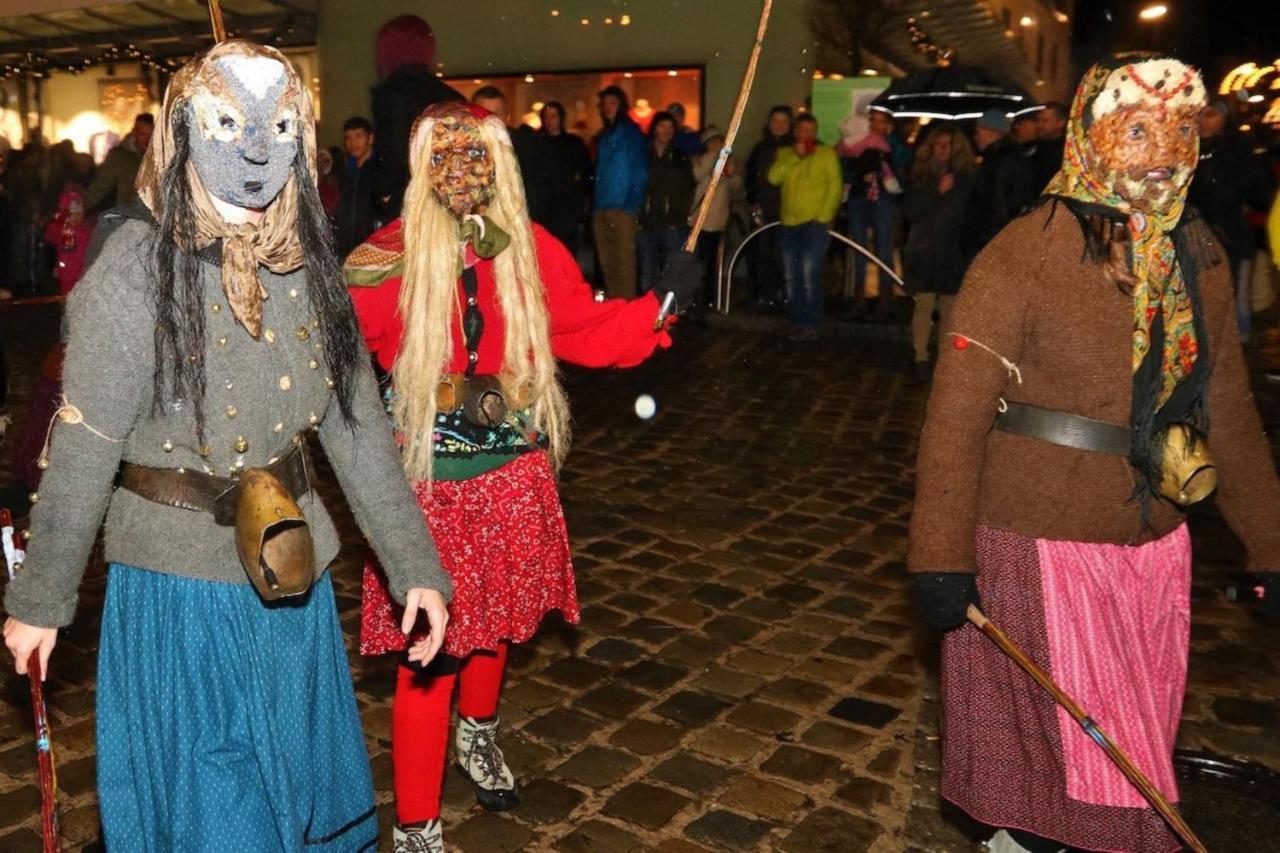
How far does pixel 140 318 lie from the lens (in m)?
2.30

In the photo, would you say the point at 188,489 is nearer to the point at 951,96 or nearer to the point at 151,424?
the point at 151,424

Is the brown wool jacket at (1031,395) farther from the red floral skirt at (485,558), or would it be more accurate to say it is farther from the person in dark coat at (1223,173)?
the person in dark coat at (1223,173)

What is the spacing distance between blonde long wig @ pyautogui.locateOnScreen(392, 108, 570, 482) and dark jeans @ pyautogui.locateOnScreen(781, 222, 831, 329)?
28.6 feet

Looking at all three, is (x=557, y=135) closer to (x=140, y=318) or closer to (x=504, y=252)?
(x=504, y=252)

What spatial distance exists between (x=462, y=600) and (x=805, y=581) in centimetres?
273

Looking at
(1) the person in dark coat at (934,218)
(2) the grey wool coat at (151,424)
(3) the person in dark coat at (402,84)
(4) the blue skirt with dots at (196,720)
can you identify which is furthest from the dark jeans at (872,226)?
(4) the blue skirt with dots at (196,720)

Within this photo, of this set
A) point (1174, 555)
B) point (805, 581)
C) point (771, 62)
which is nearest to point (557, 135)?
point (771, 62)

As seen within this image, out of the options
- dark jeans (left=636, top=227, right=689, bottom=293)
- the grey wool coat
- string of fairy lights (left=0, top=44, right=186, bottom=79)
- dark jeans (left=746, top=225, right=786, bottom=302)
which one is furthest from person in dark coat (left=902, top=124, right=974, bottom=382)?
string of fairy lights (left=0, top=44, right=186, bottom=79)

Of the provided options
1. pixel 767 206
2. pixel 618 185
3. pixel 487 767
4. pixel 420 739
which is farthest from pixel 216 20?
pixel 767 206

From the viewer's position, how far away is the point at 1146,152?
2.70 metres

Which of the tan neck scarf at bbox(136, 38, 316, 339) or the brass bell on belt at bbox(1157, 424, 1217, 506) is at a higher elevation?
the tan neck scarf at bbox(136, 38, 316, 339)

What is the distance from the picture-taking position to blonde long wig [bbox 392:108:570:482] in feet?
10.8

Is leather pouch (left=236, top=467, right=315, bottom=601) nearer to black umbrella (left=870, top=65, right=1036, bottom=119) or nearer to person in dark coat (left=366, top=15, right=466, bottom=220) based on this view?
person in dark coat (left=366, top=15, right=466, bottom=220)

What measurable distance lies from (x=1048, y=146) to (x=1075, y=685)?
659 cm
